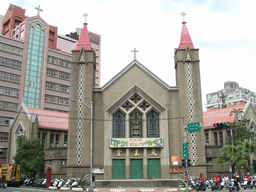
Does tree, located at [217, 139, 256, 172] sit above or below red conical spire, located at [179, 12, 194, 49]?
below

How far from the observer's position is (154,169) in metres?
34.5

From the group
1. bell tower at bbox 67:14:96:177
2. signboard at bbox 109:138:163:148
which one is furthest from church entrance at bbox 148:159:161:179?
bell tower at bbox 67:14:96:177

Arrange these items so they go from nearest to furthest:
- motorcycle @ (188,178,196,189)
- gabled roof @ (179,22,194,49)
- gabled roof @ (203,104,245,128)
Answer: motorcycle @ (188,178,196,189) → gabled roof @ (179,22,194,49) → gabled roof @ (203,104,245,128)

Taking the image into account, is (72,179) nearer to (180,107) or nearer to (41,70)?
(180,107)

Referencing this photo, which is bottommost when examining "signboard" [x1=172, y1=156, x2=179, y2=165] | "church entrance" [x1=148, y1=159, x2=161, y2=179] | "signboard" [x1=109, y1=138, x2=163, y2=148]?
"church entrance" [x1=148, y1=159, x2=161, y2=179]

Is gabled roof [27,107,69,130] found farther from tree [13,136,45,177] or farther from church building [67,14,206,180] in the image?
church building [67,14,206,180]

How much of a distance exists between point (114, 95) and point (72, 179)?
1084 cm

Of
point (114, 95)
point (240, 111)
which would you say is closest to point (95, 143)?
point (114, 95)

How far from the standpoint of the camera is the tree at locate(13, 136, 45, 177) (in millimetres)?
38656

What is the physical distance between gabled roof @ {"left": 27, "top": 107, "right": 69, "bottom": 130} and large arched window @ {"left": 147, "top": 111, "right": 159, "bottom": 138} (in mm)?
19195

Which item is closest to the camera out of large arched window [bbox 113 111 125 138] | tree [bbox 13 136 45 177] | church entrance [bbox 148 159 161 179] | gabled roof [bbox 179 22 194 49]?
church entrance [bbox 148 159 161 179]

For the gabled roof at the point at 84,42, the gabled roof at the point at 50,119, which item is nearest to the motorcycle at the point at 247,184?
the gabled roof at the point at 84,42

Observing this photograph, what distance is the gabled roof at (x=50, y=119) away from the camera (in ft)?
158

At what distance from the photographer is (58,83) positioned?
82.2m
